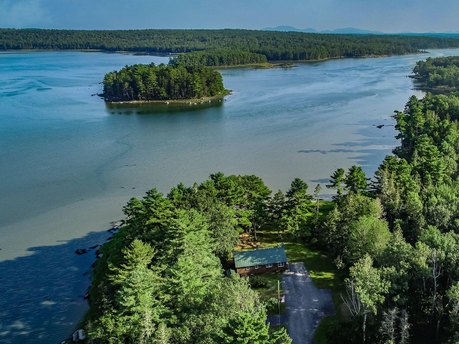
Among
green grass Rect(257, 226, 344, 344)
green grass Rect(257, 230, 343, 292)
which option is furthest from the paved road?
green grass Rect(257, 230, 343, 292)

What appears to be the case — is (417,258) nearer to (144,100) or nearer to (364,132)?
(364,132)

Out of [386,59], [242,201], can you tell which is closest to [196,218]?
[242,201]

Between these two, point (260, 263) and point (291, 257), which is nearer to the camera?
point (260, 263)

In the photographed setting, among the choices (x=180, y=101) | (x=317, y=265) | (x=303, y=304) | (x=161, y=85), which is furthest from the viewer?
(x=161, y=85)

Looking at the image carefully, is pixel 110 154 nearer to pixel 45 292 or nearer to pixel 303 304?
pixel 45 292

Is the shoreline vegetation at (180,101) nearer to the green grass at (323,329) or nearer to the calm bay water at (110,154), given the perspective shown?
the calm bay water at (110,154)

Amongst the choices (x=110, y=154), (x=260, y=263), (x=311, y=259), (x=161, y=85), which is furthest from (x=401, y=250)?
(x=161, y=85)

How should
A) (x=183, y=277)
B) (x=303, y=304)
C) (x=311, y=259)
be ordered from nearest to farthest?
(x=183, y=277), (x=303, y=304), (x=311, y=259)
